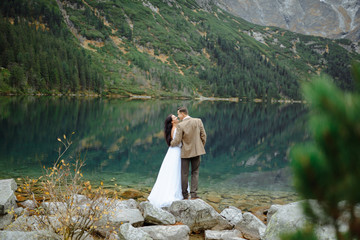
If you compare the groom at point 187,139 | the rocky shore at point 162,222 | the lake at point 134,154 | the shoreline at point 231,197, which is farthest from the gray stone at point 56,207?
the shoreline at point 231,197

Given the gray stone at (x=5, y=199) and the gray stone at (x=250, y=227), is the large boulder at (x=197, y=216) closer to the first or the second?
the gray stone at (x=250, y=227)

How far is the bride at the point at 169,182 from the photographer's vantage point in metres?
8.13

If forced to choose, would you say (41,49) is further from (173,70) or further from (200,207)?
(200,207)

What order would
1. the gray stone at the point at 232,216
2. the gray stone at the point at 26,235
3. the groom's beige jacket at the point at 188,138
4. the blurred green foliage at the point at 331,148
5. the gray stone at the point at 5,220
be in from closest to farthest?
the blurred green foliage at the point at 331,148
the gray stone at the point at 26,235
the gray stone at the point at 5,220
the gray stone at the point at 232,216
the groom's beige jacket at the point at 188,138

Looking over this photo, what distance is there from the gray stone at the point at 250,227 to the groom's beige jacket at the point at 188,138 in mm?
2302

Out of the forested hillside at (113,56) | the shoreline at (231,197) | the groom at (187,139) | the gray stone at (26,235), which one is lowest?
the shoreline at (231,197)

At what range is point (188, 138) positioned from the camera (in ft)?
26.6

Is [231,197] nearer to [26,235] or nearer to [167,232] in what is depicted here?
[167,232]

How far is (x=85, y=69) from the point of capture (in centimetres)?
9956

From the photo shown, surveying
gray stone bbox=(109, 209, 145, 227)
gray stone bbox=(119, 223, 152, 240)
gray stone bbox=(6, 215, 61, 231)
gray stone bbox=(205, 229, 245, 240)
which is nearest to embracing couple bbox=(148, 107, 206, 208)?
gray stone bbox=(109, 209, 145, 227)

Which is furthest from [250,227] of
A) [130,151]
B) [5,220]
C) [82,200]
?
[130,151]

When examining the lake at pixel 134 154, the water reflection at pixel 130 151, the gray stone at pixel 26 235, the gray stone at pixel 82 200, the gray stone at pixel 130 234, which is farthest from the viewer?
the water reflection at pixel 130 151

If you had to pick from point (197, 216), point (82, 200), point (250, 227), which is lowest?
point (250, 227)

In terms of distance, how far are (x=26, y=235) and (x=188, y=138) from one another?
494 cm
